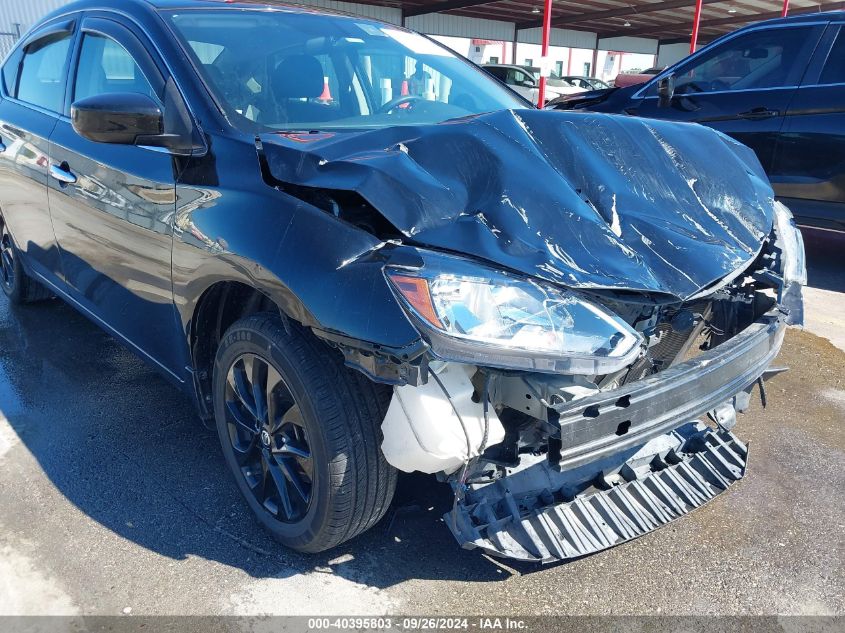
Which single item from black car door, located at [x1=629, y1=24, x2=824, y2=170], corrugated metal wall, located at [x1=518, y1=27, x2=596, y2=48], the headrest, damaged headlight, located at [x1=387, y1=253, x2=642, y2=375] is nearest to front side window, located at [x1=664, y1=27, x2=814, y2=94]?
black car door, located at [x1=629, y1=24, x2=824, y2=170]

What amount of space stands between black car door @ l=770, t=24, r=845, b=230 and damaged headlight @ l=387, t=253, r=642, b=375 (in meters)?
4.21

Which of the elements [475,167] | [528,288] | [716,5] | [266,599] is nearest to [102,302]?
[266,599]

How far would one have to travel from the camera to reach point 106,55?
280 cm

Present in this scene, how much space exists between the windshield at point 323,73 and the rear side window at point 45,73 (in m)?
1.07

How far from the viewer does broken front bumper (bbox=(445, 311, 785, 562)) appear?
167 centimetres

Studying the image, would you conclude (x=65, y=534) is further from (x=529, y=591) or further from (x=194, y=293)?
(x=529, y=591)

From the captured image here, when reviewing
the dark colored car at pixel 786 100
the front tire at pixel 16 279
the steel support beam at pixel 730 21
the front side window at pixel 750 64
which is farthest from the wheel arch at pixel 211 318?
the steel support beam at pixel 730 21

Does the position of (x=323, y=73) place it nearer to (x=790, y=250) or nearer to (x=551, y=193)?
(x=551, y=193)

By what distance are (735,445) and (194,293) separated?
1.99 metres

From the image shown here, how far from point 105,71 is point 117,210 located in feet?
2.44

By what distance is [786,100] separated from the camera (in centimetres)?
510

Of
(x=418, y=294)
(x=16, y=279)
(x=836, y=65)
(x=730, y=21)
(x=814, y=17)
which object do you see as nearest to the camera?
(x=418, y=294)

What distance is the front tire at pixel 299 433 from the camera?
1.84 meters

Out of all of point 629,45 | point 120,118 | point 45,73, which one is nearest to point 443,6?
point 629,45
